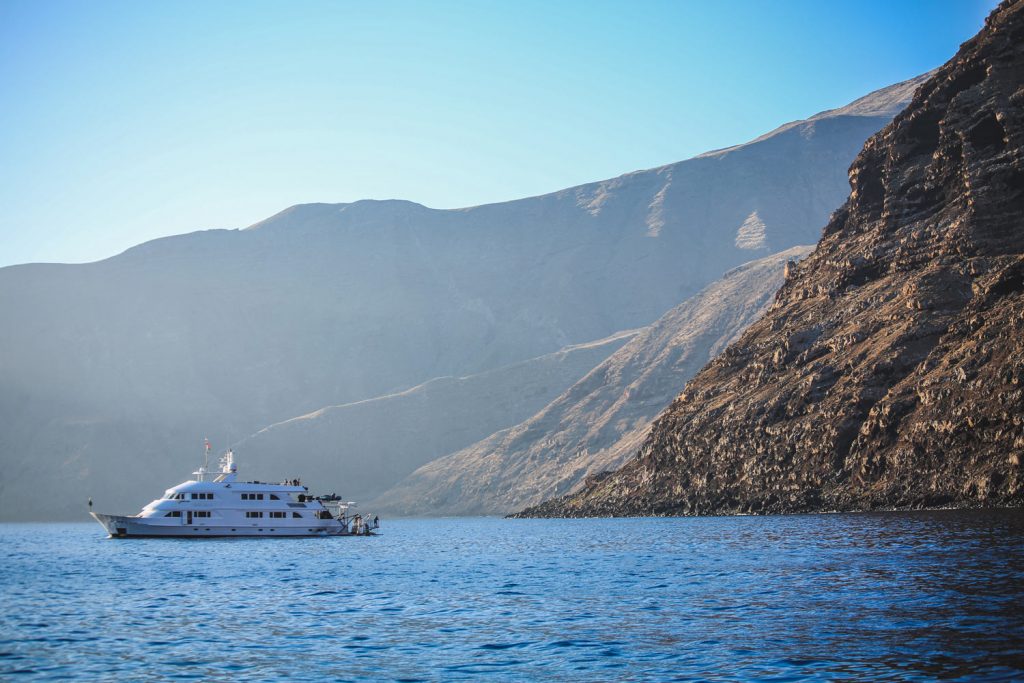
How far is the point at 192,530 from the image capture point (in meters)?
120

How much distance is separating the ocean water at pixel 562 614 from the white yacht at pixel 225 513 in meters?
34.3

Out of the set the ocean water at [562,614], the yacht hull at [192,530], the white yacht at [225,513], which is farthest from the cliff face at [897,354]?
the yacht hull at [192,530]

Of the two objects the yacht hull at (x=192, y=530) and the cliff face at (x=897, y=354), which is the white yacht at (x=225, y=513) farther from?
the cliff face at (x=897, y=354)

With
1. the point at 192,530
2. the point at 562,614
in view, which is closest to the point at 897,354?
the point at 192,530

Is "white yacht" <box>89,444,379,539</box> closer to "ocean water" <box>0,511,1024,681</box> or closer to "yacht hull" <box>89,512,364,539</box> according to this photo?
"yacht hull" <box>89,512,364,539</box>

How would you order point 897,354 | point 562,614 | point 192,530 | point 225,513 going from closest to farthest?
point 562,614
point 192,530
point 225,513
point 897,354

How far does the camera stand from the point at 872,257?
161750 millimetres

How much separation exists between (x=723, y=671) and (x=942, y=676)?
6.43 metres

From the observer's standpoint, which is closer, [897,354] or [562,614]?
[562,614]

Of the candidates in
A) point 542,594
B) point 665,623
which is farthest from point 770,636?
point 542,594

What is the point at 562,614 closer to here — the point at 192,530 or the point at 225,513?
the point at 225,513

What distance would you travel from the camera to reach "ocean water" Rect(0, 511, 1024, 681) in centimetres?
3322

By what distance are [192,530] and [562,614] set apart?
84.2 meters

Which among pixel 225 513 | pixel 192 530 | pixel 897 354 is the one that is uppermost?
pixel 897 354
